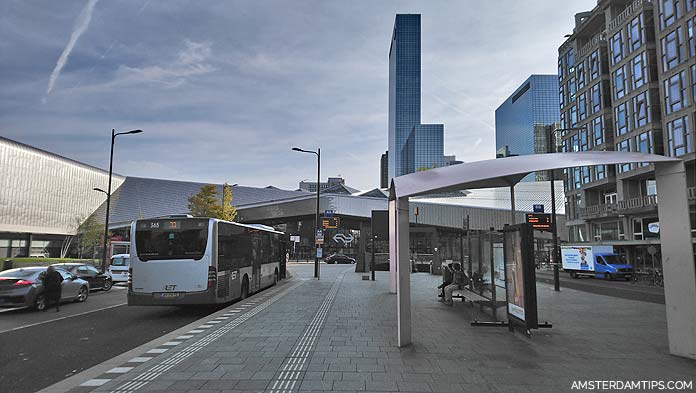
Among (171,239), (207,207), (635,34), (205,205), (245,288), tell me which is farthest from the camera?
(205,205)

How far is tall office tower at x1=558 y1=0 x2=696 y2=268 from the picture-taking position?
2964 cm

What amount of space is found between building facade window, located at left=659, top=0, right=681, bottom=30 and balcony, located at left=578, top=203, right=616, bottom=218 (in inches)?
573

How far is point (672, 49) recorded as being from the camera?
3031 centimetres

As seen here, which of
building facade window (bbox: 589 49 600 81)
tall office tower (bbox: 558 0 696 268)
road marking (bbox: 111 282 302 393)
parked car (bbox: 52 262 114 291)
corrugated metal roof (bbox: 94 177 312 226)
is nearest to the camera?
road marking (bbox: 111 282 302 393)

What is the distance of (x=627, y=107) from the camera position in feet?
121

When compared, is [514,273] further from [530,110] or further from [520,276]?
[530,110]

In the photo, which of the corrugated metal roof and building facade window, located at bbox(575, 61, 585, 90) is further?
the corrugated metal roof

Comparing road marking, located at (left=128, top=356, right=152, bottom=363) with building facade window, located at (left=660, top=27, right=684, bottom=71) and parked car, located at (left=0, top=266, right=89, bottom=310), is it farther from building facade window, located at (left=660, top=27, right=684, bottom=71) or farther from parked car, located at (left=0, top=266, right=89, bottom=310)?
building facade window, located at (left=660, top=27, right=684, bottom=71)

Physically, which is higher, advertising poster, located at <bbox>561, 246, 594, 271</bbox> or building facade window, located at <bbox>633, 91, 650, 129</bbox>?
building facade window, located at <bbox>633, 91, 650, 129</bbox>

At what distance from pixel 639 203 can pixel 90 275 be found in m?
37.8

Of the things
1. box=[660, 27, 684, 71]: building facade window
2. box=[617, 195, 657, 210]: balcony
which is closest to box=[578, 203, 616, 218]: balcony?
box=[617, 195, 657, 210]: balcony

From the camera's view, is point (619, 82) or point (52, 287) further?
point (619, 82)

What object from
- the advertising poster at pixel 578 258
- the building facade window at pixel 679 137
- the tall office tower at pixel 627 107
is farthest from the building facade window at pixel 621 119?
the advertising poster at pixel 578 258

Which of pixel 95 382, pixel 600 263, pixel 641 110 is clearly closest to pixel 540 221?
pixel 600 263
